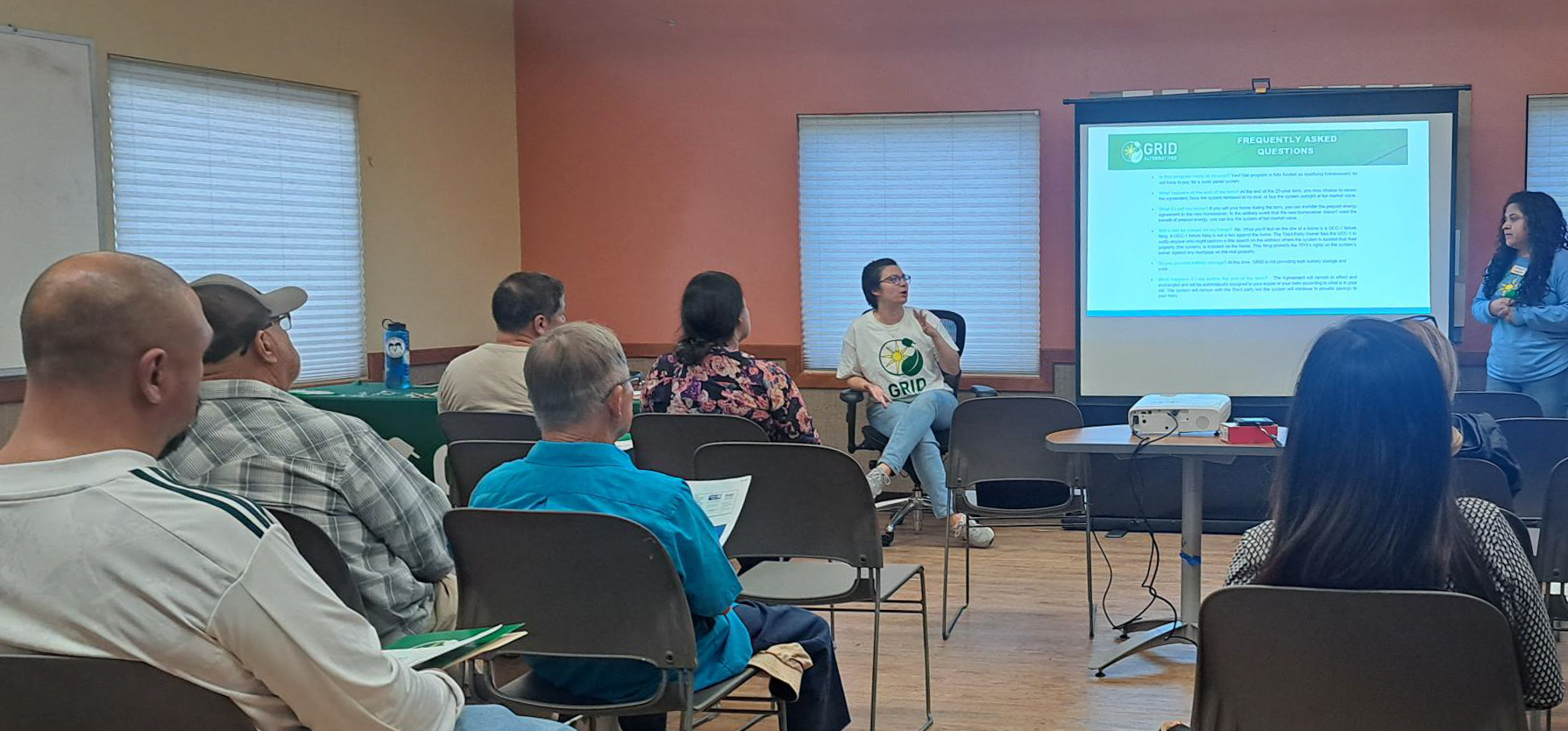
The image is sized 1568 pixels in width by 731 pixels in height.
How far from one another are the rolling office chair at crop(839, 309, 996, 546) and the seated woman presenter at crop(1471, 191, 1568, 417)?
2.17 m

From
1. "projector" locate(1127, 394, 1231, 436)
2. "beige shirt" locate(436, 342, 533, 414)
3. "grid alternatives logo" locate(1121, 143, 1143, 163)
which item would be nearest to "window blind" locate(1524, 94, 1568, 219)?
"grid alternatives logo" locate(1121, 143, 1143, 163)

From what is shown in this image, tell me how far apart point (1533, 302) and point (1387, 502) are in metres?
4.08

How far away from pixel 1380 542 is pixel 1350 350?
0.87 ft

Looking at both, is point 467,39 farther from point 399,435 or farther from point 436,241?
point 399,435

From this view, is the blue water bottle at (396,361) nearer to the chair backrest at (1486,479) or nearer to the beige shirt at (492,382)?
the beige shirt at (492,382)

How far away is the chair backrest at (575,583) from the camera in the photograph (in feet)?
6.75

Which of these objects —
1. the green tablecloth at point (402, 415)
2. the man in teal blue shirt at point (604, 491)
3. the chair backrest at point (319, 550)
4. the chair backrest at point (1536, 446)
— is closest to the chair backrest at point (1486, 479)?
the chair backrest at point (1536, 446)

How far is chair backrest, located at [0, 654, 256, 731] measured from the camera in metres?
1.20

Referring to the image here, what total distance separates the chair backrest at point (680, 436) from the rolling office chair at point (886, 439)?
2.05m

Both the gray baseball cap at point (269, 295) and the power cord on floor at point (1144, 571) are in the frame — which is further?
the power cord on floor at point (1144, 571)

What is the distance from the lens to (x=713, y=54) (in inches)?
265

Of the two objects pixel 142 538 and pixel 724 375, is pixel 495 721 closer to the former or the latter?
pixel 142 538

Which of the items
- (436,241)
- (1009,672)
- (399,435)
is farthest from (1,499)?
(436,241)

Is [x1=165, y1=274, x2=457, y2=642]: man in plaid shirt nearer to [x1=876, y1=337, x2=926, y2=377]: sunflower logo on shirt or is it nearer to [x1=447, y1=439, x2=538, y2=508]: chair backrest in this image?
[x1=447, y1=439, x2=538, y2=508]: chair backrest
